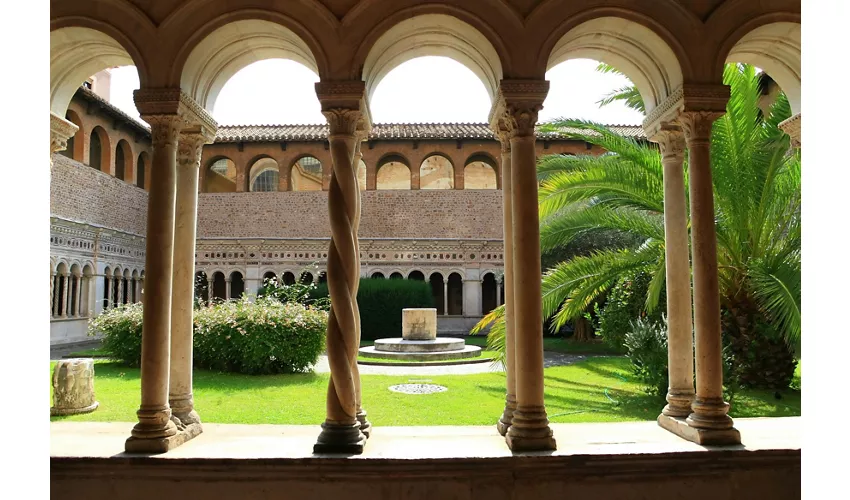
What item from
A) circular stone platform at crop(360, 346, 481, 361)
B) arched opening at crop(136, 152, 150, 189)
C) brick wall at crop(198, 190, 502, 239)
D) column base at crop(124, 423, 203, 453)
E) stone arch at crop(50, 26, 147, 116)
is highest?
arched opening at crop(136, 152, 150, 189)

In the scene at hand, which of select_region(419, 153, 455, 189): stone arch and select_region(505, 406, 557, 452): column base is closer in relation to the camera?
select_region(505, 406, 557, 452): column base

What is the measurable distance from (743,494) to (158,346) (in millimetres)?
4551

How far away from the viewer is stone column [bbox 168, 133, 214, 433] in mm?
5281

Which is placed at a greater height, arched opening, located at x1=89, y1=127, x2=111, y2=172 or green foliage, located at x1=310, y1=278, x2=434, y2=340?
arched opening, located at x1=89, y1=127, x2=111, y2=172

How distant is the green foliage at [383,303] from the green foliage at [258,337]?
30.6 ft

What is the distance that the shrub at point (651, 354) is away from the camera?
8.57m

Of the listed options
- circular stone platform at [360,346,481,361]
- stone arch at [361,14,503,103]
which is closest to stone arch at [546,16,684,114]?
stone arch at [361,14,503,103]

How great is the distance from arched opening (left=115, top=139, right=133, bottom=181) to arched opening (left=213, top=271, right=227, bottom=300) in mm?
5739

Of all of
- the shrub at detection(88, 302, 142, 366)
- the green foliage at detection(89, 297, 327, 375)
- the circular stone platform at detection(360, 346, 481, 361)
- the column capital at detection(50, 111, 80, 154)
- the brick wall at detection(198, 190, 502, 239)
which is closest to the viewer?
the column capital at detection(50, 111, 80, 154)

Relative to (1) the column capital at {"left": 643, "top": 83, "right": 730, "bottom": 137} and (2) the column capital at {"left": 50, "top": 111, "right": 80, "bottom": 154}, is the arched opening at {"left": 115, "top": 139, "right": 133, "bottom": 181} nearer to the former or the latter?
(2) the column capital at {"left": 50, "top": 111, "right": 80, "bottom": 154}

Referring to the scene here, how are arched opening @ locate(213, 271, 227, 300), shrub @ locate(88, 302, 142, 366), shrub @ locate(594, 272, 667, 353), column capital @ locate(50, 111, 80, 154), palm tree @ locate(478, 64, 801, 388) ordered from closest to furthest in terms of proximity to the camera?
1. column capital @ locate(50, 111, 80, 154)
2. palm tree @ locate(478, 64, 801, 388)
3. shrub @ locate(88, 302, 142, 366)
4. shrub @ locate(594, 272, 667, 353)
5. arched opening @ locate(213, 271, 227, 300)

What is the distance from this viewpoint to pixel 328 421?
4535mm

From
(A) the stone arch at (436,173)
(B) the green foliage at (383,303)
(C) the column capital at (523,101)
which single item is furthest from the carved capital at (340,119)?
(A) the stone arch at (436,173)
